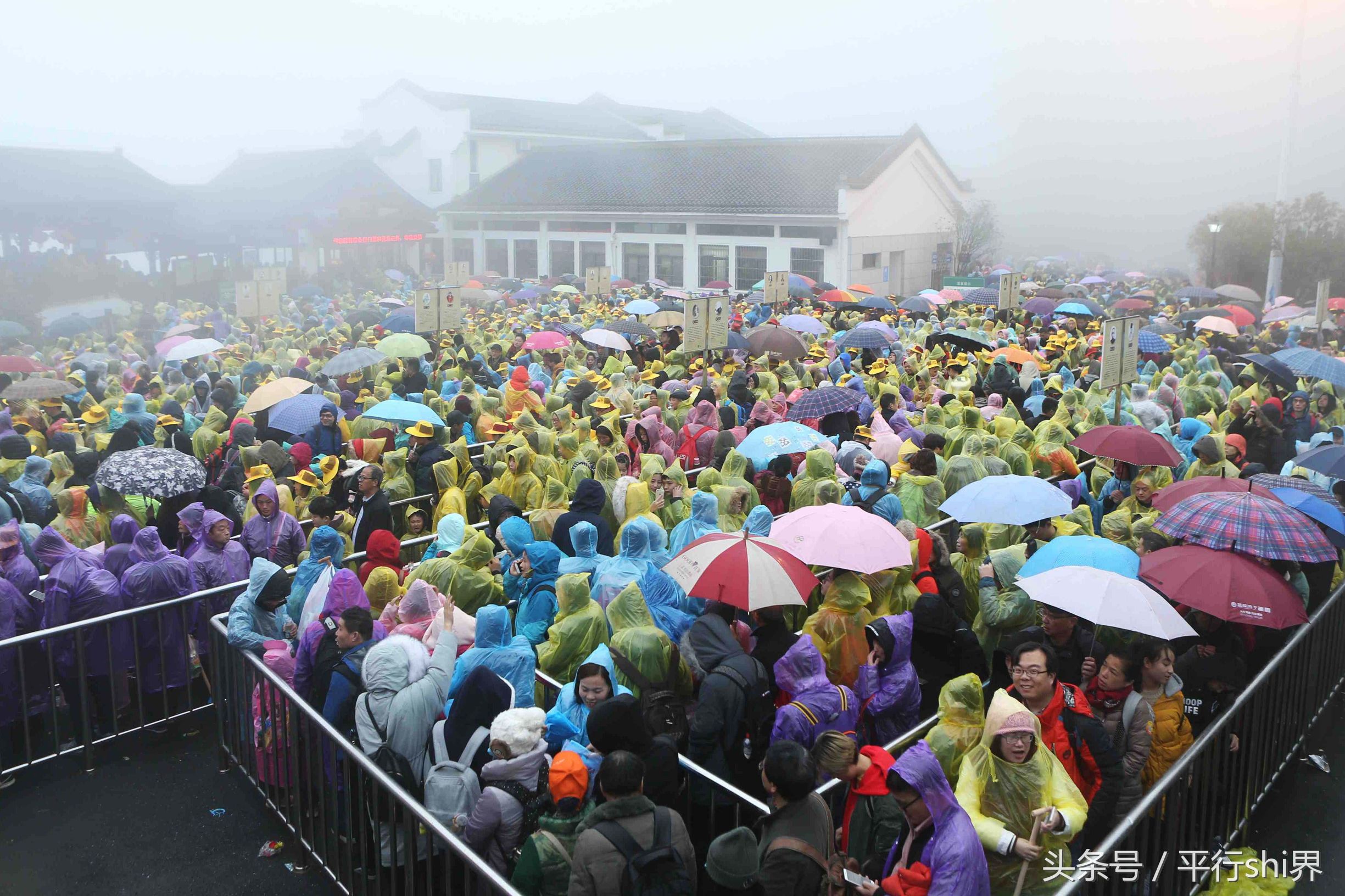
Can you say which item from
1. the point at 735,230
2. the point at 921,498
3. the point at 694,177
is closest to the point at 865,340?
the point at 921,498

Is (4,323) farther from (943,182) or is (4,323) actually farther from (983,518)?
(943,182)

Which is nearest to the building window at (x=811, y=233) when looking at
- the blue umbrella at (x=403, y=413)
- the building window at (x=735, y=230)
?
the building window at (x=735, y=230)

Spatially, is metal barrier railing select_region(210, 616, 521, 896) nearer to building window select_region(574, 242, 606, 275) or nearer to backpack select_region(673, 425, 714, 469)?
backpack select_region(673, 425, 714, 469)

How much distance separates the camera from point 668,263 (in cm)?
4319

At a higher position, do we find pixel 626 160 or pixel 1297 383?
pixel 626 160

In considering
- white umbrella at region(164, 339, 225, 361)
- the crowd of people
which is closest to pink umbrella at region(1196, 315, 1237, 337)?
the crowd of people

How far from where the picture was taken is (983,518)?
641 centimetres

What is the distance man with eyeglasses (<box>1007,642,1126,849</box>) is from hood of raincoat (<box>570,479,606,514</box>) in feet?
11.9

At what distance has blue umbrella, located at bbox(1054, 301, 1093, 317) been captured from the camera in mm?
21141

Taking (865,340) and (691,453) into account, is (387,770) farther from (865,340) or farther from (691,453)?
(865,340)

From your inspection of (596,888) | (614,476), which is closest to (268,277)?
(614,476)

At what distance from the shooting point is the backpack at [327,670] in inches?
192

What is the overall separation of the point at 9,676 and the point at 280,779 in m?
1.81

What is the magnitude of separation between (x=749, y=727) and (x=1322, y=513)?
4.07 m
